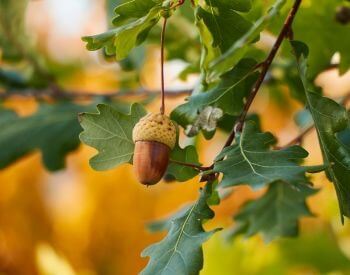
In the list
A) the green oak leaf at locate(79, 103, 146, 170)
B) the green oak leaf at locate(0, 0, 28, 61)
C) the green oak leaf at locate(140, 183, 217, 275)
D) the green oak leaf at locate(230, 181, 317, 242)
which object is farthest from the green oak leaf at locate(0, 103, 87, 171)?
the green oak leaf at locate(140, 183, 217, 275)

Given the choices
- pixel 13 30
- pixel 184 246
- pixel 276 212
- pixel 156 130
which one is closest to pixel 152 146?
pixel 156 130

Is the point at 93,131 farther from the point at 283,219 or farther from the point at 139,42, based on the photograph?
the point at 283,219

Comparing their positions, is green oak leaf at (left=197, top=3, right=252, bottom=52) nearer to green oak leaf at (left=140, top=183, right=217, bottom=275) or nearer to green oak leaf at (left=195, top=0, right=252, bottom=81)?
green oak leaf at (left=195, top=0, right=252, bottom=81)

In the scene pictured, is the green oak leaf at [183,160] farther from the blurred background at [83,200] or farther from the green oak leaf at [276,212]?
the blurred background at [83,200]

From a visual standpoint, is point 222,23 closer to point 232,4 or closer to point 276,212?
point 232,4

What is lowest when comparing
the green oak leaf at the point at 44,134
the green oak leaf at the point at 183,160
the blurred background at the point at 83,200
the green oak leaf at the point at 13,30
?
the blurred background at the point at 83,200

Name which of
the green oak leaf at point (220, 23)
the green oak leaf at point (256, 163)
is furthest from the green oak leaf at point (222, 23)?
the green oak leaf at point (256, 163)
